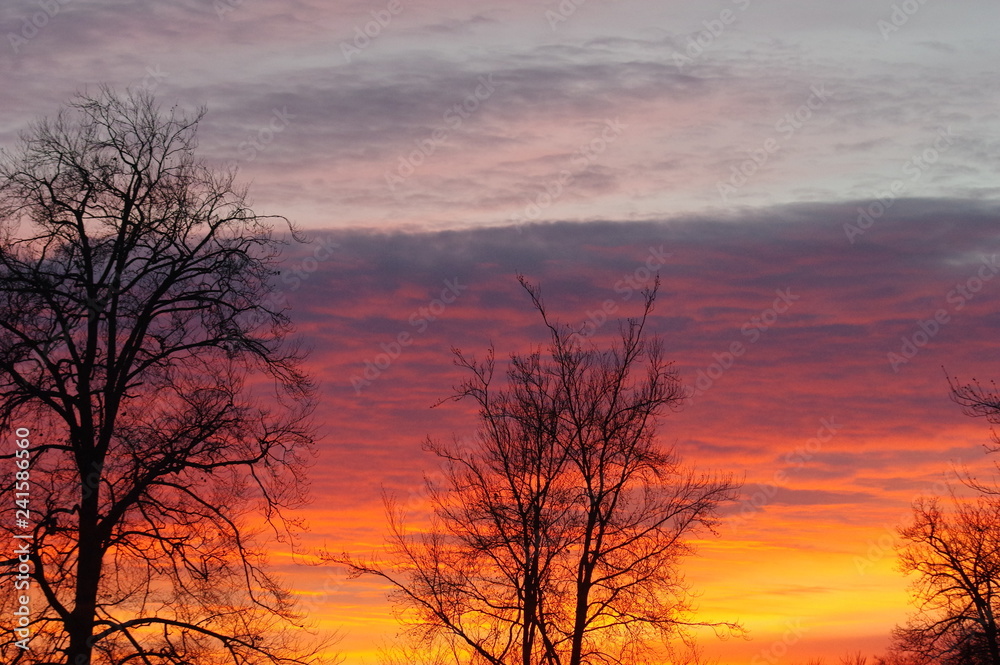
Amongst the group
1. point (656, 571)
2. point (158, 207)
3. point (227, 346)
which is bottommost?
point (656, 571)

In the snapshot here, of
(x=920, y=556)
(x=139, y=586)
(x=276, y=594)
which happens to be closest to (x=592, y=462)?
(x=276, y=594)

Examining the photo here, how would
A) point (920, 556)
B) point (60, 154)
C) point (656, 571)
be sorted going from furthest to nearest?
point (920, 556), point (656, 571), point (60, 154)

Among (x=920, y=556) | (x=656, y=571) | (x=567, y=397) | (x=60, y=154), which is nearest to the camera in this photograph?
(x=60, y=154)

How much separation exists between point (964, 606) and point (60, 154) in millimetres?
30498

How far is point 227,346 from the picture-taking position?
1886cm

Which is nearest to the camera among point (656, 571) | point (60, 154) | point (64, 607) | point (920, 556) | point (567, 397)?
point (64, 607)

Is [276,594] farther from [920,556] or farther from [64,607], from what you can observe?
[920,556]

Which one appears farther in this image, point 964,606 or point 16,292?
point 964,606

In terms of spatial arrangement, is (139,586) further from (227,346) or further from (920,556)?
(920,556)

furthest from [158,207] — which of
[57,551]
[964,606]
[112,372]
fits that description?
[964,606]

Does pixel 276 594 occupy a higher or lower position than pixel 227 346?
lower

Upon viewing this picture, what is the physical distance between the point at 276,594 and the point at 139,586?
2.32 m

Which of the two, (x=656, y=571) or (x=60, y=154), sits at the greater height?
(x=60, y=154)

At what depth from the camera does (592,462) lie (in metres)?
27.4
